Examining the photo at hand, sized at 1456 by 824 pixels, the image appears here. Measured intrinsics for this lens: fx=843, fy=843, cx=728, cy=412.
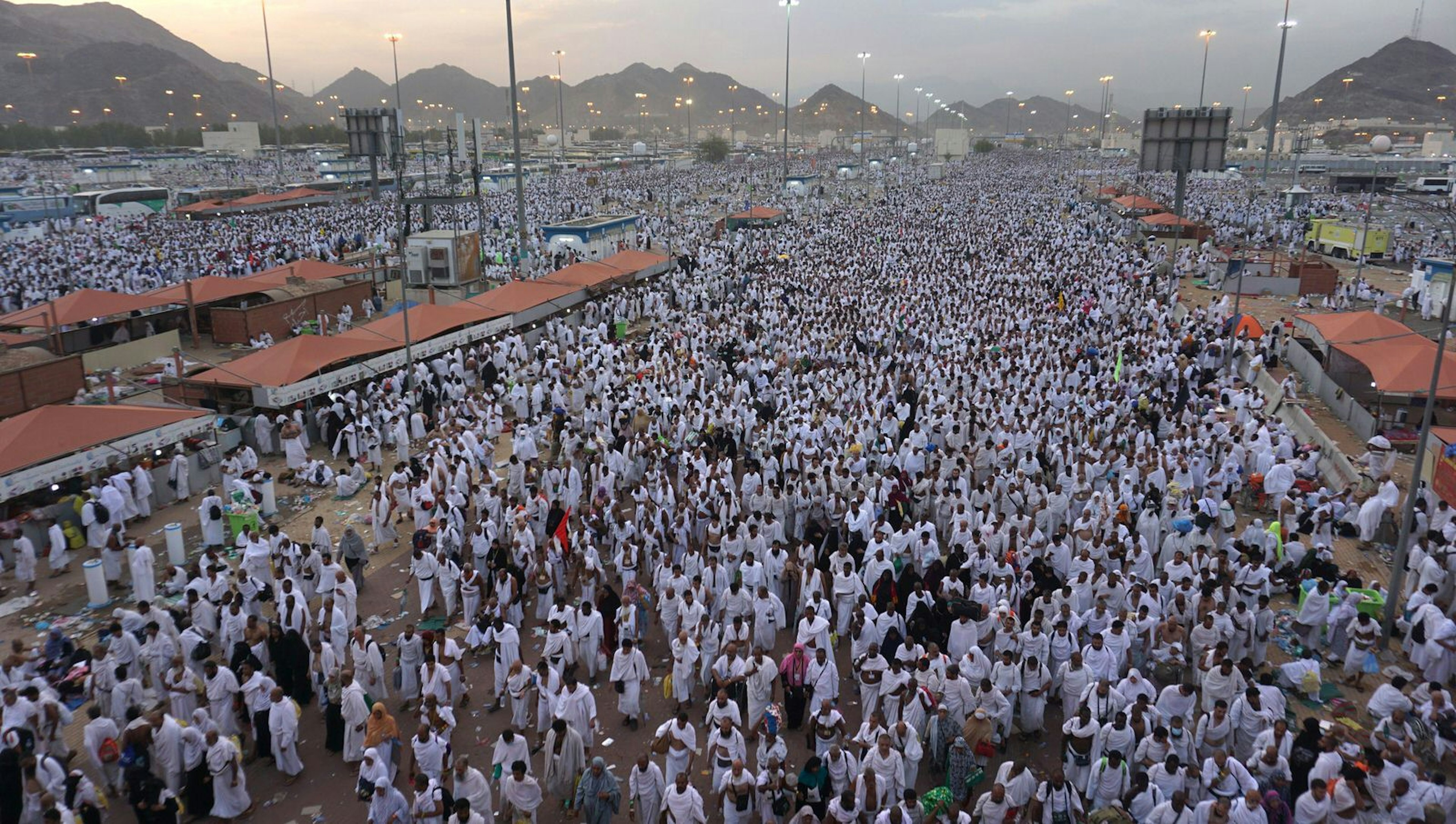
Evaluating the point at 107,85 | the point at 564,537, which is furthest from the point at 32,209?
the point at 107,85

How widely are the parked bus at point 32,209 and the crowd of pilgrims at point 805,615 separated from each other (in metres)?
36.2

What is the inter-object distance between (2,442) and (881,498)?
37.0 feet

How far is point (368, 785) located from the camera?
6.39m

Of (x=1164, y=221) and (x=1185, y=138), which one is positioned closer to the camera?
(x=1185, y=138)

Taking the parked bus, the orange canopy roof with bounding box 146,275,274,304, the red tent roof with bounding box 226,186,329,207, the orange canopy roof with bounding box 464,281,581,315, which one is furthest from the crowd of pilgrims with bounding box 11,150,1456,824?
the parked bus

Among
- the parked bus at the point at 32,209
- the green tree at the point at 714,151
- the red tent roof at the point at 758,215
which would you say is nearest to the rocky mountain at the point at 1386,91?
the green tree at the point at 714,151

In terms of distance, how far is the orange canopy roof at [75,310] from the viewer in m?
18.4

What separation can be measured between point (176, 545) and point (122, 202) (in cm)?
4552

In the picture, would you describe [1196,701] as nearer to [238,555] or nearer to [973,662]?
[973,662]

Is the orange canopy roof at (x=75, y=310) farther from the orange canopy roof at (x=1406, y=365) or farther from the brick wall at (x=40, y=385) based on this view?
the orange canopy roof at (x=1406, y=365)

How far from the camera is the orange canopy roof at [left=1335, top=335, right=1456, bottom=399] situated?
12516mm

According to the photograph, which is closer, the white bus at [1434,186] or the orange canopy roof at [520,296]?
the orange canopy roof at [520,296]

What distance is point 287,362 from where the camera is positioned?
14.9 metres

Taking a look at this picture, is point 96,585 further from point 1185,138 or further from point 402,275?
point 1185,138
